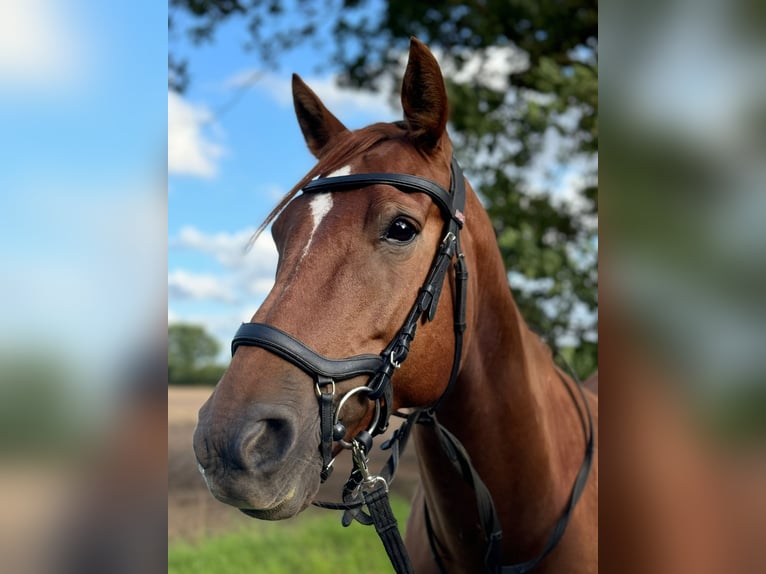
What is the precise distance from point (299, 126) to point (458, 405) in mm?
1292

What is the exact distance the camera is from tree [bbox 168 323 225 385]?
8.34 metres

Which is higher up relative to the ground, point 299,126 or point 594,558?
point 299,126

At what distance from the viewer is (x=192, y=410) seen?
30.3ft

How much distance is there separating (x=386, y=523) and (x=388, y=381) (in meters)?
0.47

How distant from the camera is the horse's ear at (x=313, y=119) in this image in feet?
8.37

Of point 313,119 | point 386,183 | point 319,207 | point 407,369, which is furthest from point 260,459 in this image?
point 313,119

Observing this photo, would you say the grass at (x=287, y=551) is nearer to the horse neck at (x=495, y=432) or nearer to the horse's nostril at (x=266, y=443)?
the horse neck at (x=495, y=432)

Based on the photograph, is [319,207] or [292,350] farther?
[319,207]

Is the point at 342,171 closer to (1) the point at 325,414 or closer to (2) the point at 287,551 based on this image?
(1) the point at 325,414

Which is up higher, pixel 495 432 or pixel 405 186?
pixel 405 186
